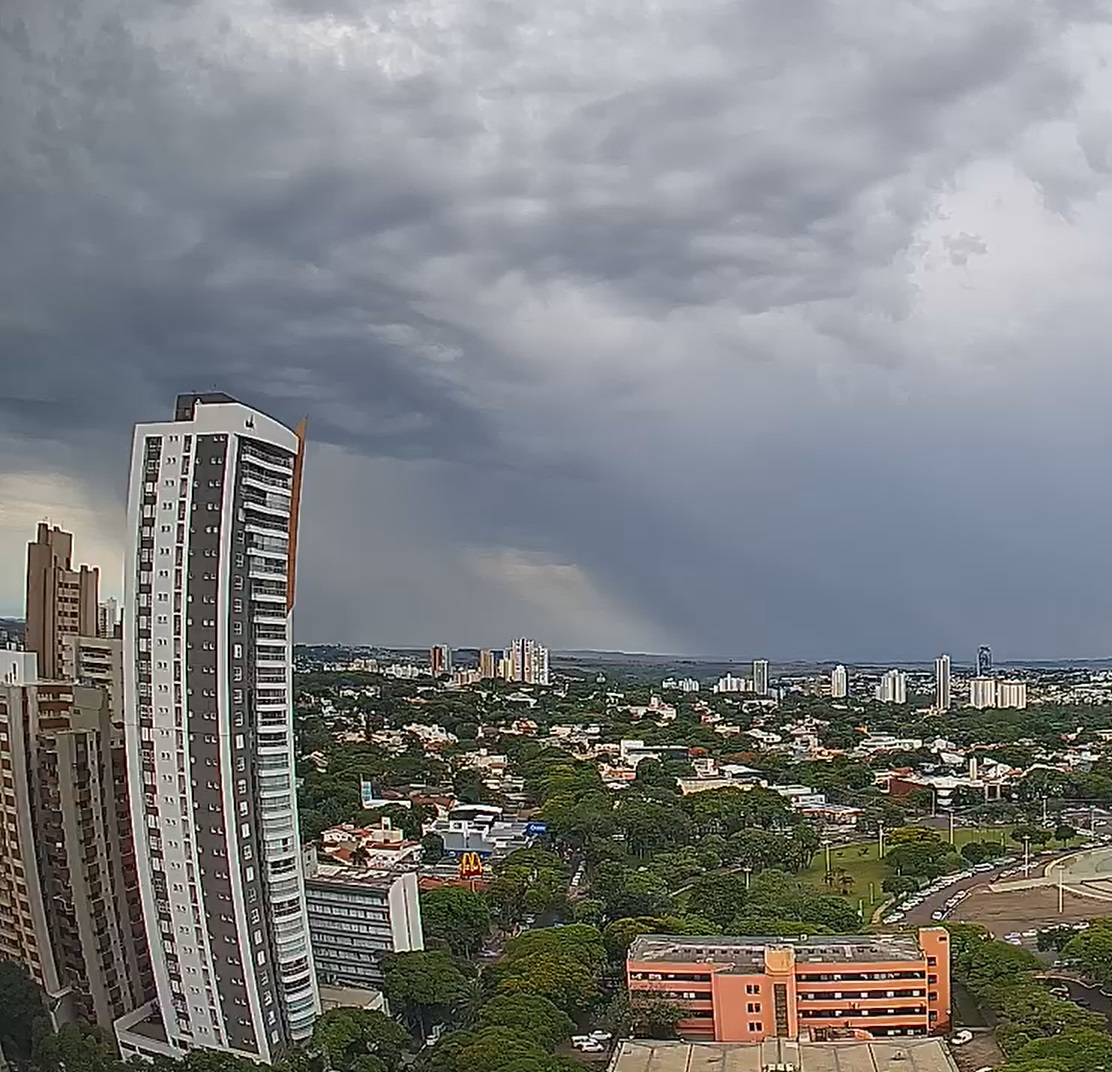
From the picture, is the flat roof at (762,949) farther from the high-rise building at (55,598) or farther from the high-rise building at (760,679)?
the high-rise building at (760,679)

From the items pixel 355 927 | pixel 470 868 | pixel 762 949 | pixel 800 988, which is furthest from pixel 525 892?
pixel 800 988

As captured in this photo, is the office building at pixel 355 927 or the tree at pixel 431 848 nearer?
the office building at pixel 355 927

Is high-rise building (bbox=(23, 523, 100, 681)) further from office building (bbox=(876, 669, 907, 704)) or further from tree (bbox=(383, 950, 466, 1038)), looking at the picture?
office building (bbox=(876, 669, 907, 704))

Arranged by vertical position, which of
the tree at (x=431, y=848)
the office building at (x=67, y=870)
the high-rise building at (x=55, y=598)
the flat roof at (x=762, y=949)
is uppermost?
the high-rise building at (x=55, y=598)

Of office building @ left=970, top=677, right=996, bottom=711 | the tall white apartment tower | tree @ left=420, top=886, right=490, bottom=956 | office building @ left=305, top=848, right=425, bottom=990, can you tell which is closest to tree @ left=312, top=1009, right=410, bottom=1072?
the tall white apartment tower

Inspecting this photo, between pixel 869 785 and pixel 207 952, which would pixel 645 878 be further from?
pixel 869 785

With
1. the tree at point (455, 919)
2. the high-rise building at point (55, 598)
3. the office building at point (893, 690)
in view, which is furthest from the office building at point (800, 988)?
the office building at point (893, 690)

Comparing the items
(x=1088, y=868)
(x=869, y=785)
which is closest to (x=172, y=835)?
(x=1088, y=868)
